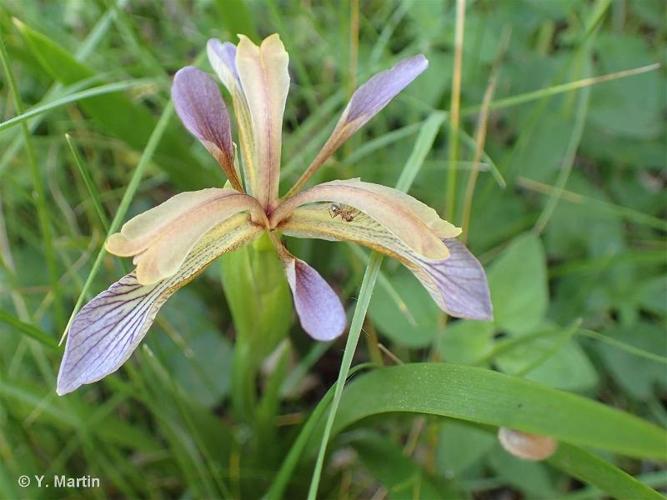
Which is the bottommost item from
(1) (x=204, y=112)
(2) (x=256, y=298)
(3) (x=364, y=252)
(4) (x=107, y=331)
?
(3) (x=364, y=252)

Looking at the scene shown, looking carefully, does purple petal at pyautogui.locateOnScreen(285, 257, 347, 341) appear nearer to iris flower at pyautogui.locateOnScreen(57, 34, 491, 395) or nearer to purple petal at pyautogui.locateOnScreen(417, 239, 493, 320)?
iris flower at pyautogui.locateOnScreen(57, 34, 491, 395)

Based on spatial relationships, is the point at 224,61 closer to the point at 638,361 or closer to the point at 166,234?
the point at 166,234

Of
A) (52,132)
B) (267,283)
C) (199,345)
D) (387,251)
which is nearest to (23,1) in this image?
(52,132)

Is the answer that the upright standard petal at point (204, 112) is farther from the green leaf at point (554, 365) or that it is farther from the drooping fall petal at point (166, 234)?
the green leaf at point (554, 365)

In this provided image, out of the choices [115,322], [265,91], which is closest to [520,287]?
[265,91]

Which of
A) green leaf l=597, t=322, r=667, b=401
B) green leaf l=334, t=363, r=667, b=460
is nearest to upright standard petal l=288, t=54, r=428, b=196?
green leaf l=334, t=363, r=667, b=460

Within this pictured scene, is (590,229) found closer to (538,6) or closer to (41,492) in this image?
(538,6)
